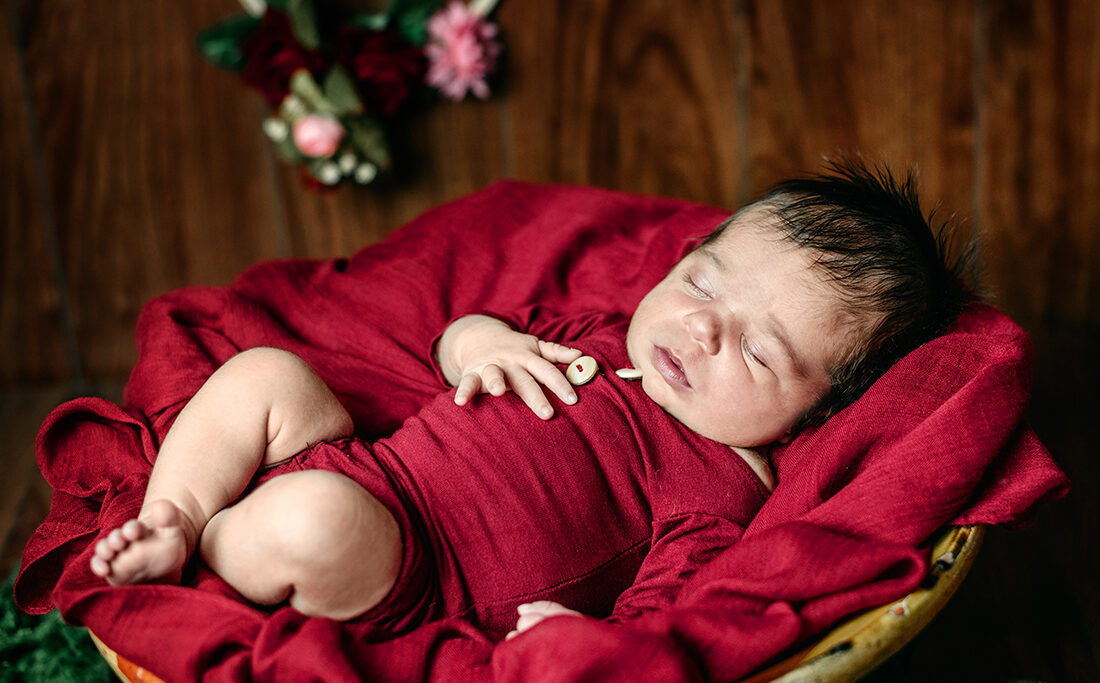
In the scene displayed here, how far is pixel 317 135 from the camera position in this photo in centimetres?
145

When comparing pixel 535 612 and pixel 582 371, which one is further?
pixel 582 371

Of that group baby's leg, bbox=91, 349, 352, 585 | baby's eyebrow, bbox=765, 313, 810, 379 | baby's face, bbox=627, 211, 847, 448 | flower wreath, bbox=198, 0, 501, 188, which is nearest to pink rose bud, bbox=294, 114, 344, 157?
flower wreath, bbox=198, 0, 501, 188

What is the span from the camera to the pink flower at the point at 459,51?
1547 millimetres

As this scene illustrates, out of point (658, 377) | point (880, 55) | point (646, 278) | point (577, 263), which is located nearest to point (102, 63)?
point (577, 263)

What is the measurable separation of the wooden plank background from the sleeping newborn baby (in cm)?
72

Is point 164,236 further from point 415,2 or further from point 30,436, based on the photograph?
point 415,2

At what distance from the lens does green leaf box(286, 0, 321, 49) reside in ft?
4.78

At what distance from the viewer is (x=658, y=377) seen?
0.94 meters

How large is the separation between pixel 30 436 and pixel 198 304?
0.78 metres

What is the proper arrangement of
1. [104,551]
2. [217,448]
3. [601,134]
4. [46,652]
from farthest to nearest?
[601,134], [46,652], [217,448], [104,551]

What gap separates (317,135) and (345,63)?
0.16m

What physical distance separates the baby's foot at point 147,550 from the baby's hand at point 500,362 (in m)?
0.30

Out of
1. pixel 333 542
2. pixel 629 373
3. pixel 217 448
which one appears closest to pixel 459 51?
pixel 629 373

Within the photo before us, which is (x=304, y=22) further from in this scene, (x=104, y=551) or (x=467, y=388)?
(x=104, y=551)
